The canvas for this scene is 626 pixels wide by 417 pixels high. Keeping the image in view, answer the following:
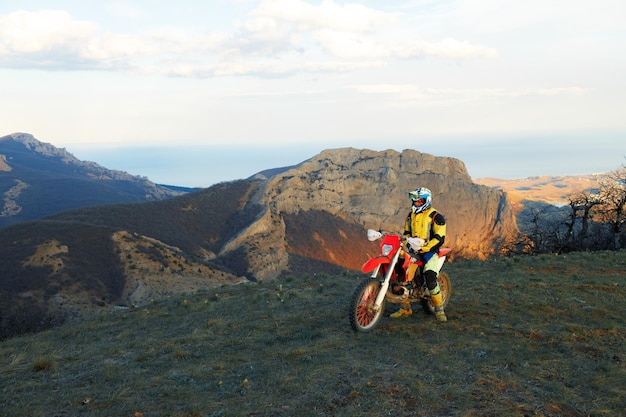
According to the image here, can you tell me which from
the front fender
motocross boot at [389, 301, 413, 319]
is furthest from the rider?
the front fender

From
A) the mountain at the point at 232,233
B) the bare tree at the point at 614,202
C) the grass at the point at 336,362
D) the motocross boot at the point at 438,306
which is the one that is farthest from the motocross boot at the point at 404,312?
the bare tree at the point at 614,202

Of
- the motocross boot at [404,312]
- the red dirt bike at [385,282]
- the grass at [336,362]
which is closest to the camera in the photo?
the grass at [336,362]

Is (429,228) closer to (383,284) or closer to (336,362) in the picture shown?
(383,284)

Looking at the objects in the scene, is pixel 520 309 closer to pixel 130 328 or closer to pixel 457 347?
pixel 457 347

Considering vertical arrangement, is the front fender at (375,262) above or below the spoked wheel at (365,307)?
above

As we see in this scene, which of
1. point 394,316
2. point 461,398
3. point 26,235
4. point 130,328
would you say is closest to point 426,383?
point 461,398

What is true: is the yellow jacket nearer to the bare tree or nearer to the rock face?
the bare tree

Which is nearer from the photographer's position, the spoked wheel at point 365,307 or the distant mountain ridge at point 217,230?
the spoked wheel at point 365,307

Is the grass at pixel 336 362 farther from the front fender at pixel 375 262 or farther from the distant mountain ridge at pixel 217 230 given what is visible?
the distant mountain ridge at pixel 217 230

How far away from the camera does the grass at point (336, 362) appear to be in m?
6.23

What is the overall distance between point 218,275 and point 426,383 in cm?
5625

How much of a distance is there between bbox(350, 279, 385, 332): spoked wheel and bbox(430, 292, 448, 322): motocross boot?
52.5 inches

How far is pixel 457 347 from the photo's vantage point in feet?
27.6

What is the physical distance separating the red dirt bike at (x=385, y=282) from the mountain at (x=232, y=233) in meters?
16.1
